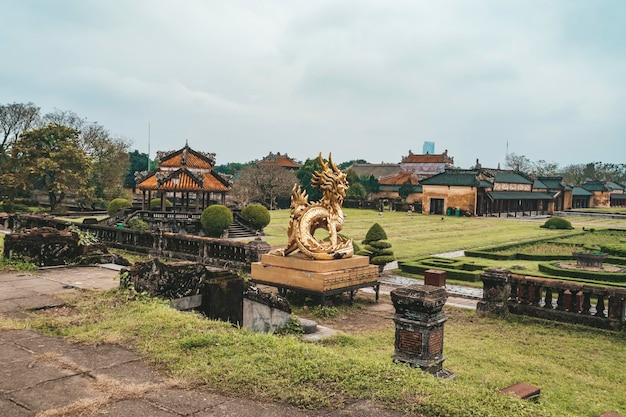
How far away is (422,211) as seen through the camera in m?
56.3

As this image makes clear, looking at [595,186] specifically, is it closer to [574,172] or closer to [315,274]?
[574,172]

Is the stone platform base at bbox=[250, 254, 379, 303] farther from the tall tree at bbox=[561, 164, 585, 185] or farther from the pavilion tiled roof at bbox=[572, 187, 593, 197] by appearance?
the tall tree at bbox=[561, 164, 585, 185]

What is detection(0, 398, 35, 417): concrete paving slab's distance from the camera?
4.50m

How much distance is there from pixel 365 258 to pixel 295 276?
2112 millimetres

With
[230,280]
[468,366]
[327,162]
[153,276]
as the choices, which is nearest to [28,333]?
[153,276]

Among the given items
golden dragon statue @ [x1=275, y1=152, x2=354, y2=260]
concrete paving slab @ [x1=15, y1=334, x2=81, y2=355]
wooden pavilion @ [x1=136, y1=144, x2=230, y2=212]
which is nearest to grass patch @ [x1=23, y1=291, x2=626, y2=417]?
concrete paving slab @ [x1=15, y1=334, x2=81, y2=355]

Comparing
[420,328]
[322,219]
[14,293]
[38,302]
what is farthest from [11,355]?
[322,219]

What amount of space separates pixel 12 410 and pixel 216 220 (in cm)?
2344

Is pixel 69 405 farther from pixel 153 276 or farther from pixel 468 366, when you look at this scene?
pixel 468 366

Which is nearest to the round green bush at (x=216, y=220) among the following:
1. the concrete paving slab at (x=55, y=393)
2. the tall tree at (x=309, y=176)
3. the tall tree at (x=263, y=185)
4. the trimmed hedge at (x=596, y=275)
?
the trimmed hedge at (x=596, y=275)

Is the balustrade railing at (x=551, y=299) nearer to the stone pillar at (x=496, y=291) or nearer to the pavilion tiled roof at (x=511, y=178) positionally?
the stone pillar at (x=496, y=291)

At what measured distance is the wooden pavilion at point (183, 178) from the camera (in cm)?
3003

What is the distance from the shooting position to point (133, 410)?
4.68 metres

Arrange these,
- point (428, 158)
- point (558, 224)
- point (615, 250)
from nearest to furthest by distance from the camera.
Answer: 1. point (615, 250)
2. point (558, 224)
3. point (428, 158)
